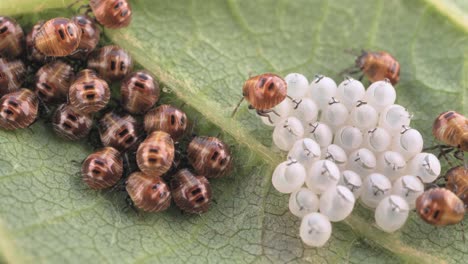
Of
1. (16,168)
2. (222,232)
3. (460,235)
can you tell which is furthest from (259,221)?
(16,168)

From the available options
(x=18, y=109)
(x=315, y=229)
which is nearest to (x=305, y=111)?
(x=315, y=229)

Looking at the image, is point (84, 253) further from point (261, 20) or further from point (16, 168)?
point (261, 20)

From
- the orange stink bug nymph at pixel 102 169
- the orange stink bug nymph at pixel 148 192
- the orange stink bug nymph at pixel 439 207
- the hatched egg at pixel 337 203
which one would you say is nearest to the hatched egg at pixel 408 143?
the orange stink bug nymph at pixel 439 207

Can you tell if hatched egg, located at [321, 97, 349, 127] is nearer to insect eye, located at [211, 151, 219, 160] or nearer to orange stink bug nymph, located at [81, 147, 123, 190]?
insect eye, located at [211, 151, 219, 160]

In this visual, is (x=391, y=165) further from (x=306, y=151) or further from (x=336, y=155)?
(x=306, y=151)

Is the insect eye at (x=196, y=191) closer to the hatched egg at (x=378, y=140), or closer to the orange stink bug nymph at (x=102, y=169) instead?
the orange stink bug nymph at (x=102, y=169)

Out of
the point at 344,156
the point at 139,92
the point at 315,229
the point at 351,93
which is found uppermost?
the point at 351,93

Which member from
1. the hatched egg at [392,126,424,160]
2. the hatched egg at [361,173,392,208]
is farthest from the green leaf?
the hatched egg at [392,126,424,160]
